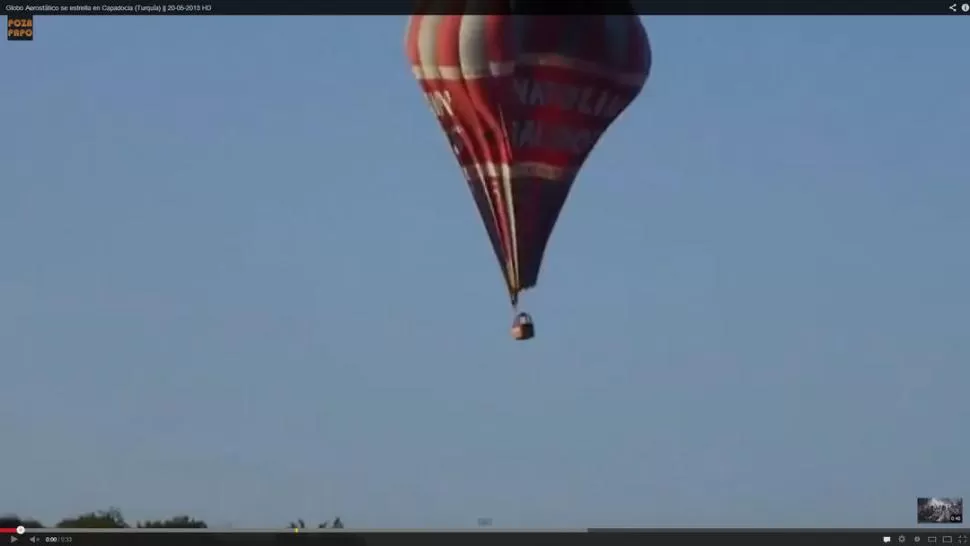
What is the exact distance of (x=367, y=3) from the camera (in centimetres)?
3931

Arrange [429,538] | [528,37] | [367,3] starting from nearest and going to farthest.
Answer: [429,538] → [367,3] → [528,37]

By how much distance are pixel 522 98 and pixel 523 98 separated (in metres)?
0.03

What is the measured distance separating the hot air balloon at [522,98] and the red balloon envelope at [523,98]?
0.01 m

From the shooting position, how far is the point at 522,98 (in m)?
42.8

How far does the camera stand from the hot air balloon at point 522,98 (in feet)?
140

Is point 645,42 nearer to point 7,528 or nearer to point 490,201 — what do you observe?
point 490,201

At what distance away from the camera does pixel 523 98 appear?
42.8 meters

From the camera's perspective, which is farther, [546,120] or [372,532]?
[546,120]

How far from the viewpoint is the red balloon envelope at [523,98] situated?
42594mm

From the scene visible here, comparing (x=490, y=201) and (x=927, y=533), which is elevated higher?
(x=490, y=201)

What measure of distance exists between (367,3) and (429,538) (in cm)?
776

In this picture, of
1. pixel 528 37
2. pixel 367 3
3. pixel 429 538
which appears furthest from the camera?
pixel 528 37

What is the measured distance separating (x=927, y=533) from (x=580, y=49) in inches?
405

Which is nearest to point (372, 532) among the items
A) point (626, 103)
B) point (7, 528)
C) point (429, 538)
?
point (429, 538)
